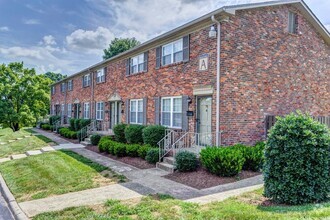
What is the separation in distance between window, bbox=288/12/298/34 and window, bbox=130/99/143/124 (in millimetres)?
8517

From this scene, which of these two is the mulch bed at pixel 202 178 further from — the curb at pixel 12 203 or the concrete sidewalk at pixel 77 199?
the curb at pixel 12 203

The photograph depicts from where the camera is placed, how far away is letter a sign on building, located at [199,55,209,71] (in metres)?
10.5

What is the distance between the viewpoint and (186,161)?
8.98 meters

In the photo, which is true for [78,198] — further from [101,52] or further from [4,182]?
[101,52]

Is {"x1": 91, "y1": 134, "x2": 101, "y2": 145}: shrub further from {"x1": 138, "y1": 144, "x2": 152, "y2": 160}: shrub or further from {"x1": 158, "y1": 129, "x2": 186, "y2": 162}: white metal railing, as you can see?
{"x1": 158, "y1": 129, "x2": 186, "y2": 162}: white metal railing

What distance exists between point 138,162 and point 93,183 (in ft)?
10.5

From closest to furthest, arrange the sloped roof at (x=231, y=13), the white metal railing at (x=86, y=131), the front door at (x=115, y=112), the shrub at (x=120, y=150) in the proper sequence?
the sloped roof at (x=231, y=13) → the shrub at (x=120, y=150) → the front door at (x=115, y=112) → the white metal railing at (x=86, y=131)

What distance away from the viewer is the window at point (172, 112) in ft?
39.7

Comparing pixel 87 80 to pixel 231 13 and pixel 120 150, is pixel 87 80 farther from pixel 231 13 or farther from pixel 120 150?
pixel 231 13

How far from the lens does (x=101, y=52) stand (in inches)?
1854

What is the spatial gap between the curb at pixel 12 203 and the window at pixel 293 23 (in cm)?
1273

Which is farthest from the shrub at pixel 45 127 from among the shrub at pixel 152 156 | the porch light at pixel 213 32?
the porch light at pixel 213 32

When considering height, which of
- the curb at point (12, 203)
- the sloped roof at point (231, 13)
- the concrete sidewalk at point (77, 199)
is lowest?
the curb at point (12, 203)

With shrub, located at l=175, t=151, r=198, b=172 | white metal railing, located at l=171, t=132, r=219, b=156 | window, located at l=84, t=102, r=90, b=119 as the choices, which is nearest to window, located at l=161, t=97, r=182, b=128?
white metal railing, located at l=171, t=132, r=219, b=156
